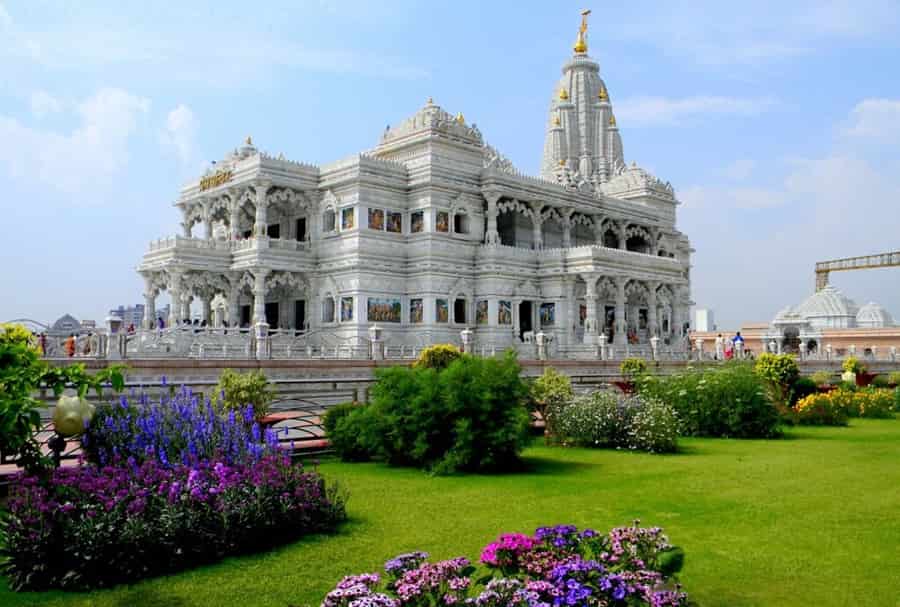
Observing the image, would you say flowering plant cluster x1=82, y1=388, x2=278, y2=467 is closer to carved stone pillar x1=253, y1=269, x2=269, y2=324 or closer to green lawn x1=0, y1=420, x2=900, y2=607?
green lawn x1=0, y1=420, x2=900, y2=607

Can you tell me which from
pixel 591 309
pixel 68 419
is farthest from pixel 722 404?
pixel 591 309

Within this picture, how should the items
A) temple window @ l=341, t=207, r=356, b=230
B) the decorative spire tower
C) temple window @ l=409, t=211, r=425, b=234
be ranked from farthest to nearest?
the decorative spire tower, temple window @ l=409, t=211, r=425, b=234, temple window @ l=341, t=207, r=356, b=230

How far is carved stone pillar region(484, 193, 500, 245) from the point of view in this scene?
41688 mm

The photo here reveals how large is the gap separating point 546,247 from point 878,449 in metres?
33.6

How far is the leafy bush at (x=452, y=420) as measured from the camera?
1227 cm

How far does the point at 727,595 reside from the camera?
20.8ft

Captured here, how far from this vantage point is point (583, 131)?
190 ft

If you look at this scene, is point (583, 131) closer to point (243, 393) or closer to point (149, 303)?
point (149, 303)

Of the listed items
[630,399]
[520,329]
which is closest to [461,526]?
[630,399]

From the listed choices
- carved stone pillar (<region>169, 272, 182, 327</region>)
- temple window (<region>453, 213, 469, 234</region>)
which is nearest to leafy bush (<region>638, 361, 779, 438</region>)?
temple window (<region>453, 213, 469, 234</region>)

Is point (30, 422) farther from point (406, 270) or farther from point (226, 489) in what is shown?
point (406, 270)

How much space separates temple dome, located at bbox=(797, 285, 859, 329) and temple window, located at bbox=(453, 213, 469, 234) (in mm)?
44427

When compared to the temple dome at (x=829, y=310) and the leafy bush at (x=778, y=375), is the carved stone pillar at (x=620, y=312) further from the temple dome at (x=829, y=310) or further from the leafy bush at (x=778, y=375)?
the temple dome at (x=829, y=310)

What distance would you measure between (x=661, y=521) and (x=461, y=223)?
111ft
